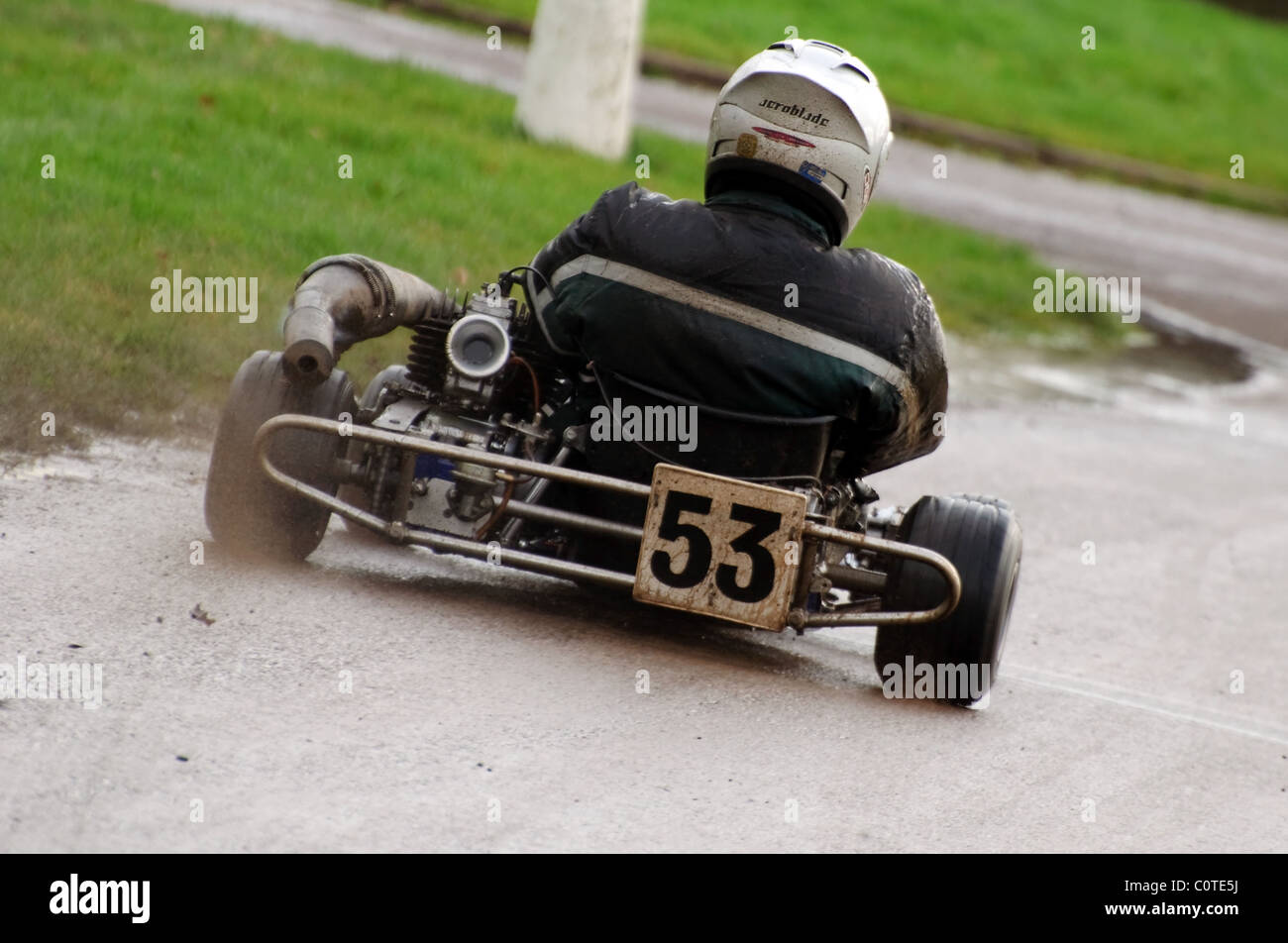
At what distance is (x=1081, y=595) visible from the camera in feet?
22.6

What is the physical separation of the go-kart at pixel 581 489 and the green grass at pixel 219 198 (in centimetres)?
113

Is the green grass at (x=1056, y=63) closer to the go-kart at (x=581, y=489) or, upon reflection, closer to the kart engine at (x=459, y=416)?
the kart engine at (x=459, y=416)

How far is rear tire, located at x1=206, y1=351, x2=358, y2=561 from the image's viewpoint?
5.11m

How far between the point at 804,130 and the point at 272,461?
158cm

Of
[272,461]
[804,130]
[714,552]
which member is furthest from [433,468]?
[804,130]

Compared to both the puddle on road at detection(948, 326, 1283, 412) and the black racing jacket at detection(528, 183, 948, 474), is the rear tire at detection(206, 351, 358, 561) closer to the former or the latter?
the black racing jacket at detection(528, 183, 948, 474)

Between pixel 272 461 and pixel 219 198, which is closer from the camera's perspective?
pixel 272 461

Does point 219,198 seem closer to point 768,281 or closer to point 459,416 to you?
point 459,416

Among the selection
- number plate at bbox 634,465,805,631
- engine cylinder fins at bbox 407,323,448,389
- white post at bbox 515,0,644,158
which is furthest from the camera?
white post at bbox 515,0,644,158

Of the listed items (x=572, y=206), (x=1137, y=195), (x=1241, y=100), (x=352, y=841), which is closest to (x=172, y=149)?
(x=572, y=206)

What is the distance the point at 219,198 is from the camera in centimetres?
838

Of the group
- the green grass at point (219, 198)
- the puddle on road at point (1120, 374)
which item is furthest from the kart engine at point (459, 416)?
the puddle on road at point (1120, 374)

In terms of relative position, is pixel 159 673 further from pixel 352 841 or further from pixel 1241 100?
pixel 1241 100

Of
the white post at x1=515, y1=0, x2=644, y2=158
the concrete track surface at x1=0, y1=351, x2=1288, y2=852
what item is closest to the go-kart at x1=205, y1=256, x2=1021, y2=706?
the concrete track surface at x1=0, y1=351, x2=1288, y2=852
